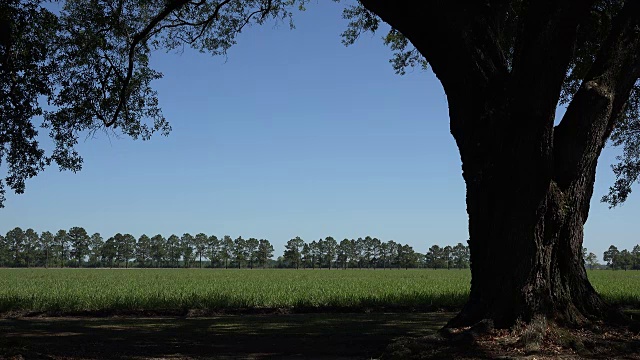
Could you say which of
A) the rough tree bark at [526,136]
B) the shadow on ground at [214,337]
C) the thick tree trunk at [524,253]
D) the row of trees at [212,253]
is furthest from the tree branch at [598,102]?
the row of trees at [212,253]

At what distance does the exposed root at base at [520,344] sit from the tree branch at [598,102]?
278cm

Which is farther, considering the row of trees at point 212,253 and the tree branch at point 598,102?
the row of trees at point 212,253

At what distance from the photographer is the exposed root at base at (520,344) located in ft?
28.9

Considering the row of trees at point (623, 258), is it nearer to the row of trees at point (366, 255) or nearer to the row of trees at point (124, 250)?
the row of trees at point (366, 255)

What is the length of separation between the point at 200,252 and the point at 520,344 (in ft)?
525

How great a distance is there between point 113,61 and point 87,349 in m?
7.74

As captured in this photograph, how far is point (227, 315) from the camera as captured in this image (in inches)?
A: 724

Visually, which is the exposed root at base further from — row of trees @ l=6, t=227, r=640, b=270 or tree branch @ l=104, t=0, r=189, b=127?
row of trees @ l=6, t=227, r=640, b=270

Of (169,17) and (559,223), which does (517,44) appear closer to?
(559,223)

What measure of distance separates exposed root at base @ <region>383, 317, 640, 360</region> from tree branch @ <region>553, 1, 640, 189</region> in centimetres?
278

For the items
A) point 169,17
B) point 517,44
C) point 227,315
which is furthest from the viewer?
point 227,315

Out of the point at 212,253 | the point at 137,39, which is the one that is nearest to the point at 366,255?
the point at 212,253

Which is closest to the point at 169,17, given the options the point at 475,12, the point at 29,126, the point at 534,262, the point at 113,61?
the point at 113,61

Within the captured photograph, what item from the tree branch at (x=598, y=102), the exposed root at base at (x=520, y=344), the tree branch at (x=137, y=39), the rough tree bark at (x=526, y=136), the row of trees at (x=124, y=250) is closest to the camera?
the exposed root at base at (x=520, y=344)
